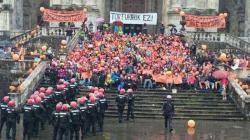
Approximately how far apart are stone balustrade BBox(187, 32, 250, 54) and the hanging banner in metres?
1.39

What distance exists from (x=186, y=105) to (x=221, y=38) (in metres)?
20.0

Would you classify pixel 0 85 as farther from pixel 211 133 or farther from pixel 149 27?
pixel 149 27

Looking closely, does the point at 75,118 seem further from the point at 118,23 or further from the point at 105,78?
the point at 118,23

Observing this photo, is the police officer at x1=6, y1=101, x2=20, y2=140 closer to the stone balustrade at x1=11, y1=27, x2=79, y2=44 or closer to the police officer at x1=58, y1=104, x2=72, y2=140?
the police officer at x1=58, y1=104, x2=72, y2=140

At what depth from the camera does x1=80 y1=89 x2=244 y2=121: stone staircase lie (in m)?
40.4

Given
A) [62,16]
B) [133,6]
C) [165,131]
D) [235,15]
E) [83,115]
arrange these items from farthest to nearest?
[235,15] → [133,6] → [62,16] → [165,131] → [83,115]

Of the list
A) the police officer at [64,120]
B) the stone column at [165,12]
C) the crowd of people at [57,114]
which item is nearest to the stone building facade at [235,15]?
the stone column at [165,12]

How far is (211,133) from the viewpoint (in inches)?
1368

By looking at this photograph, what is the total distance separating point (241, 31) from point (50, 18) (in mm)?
24353

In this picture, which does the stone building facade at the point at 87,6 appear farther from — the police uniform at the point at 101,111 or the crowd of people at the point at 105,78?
the police uniform at the point at 101,111

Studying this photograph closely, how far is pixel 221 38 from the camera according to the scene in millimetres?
60312

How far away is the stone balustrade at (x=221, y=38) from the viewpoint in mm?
59434

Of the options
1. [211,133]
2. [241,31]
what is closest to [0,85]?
[211,133]

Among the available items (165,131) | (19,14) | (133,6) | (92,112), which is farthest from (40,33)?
(92,112)
